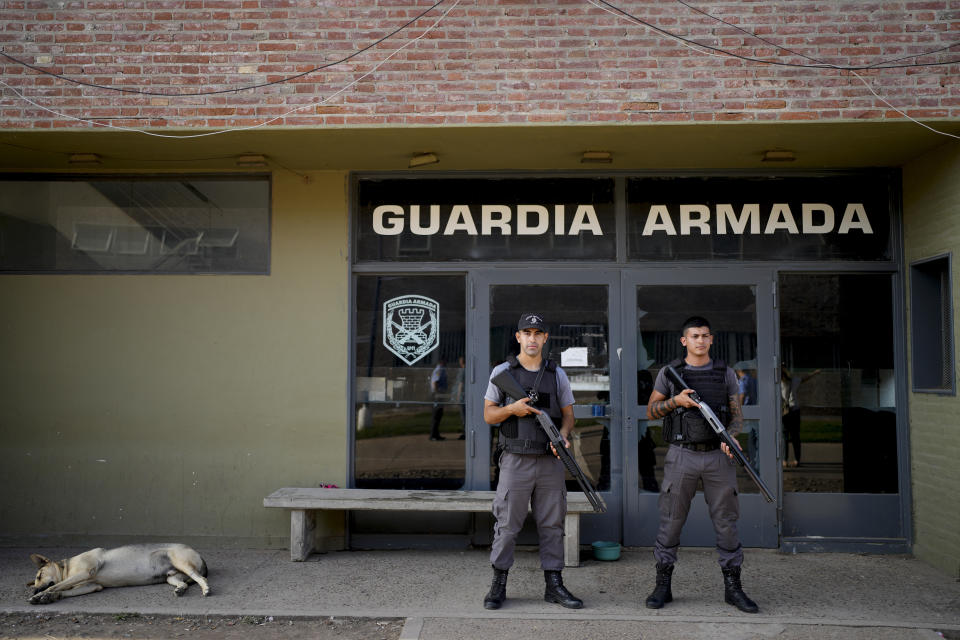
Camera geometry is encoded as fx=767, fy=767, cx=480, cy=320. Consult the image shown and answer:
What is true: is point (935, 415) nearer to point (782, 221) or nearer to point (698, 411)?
point (782, 221)

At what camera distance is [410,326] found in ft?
22.0

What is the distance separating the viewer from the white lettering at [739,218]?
21.7 feet

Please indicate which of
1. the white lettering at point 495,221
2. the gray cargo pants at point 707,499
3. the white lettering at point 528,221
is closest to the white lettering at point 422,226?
the white lettering at point 495,221

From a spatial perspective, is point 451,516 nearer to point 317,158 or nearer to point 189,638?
point 189,638

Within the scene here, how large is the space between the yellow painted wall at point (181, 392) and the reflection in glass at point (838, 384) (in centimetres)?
385

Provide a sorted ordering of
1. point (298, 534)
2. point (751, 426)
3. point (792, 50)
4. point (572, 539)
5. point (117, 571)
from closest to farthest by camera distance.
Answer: point (117, 571), point (792, 50), point (572, 539), point (298, 534), point (751, 426)

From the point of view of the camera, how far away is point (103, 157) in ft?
21.1

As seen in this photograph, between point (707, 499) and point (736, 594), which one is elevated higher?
point (707, 499)

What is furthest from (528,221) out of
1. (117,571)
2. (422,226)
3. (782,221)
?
(117,571)

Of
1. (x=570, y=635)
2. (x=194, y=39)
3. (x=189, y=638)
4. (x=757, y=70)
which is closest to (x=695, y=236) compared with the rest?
(x=757, y=70)

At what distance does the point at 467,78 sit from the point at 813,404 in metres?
3.96

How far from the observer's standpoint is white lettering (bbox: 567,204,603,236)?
21.9 feet

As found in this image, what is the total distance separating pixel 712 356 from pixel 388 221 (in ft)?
9.92

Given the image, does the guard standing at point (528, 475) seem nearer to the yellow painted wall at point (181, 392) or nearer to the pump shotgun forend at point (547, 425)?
the pump shotgun forend at point (547, 425)
